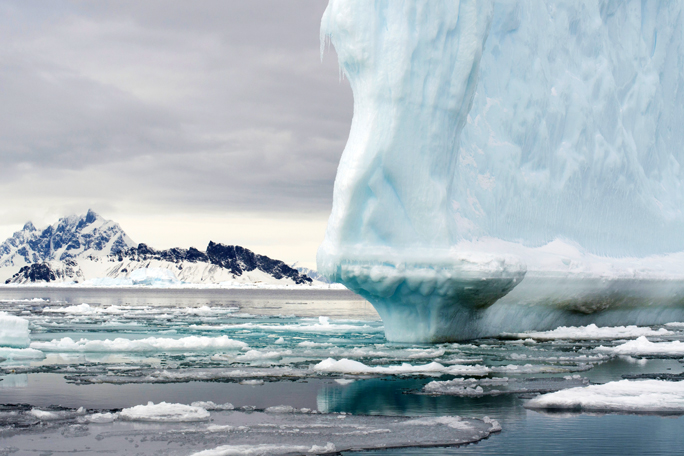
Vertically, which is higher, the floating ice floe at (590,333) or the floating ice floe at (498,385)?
the floating ice floe at (590,333)

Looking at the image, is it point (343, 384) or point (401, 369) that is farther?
point (401, 369)

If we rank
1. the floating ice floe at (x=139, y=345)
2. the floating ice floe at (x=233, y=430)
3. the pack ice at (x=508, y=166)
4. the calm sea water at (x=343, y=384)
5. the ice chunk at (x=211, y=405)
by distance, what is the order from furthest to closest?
the pack ice at (x=508, y=166) → the floating ice floe at (x=139, y=345) → the ice chunk at (x=211, y=405) → the calm sea water at (x=343, y=384) → the floating ice floe at (x=233, y=430)

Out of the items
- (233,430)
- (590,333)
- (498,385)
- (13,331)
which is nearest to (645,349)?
(590,333)

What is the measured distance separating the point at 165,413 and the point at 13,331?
28.2 feet

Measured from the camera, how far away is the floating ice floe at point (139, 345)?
14.3 meters

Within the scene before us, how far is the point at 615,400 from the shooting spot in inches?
332

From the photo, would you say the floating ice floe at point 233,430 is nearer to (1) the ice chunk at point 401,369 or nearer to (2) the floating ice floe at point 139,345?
(1) the ice chunk at point 401,369

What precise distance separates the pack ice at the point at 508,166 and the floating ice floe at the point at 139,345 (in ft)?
8.49

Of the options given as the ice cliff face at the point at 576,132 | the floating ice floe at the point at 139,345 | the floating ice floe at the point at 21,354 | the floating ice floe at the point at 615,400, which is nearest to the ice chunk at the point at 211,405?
the floating ice floe at the point at 615,400

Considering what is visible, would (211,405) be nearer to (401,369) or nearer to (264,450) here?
(264,450)

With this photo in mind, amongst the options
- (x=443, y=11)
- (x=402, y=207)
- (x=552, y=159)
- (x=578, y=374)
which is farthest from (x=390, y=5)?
(x=578, y=374)

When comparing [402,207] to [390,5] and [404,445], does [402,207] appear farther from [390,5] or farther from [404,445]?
[404,445]

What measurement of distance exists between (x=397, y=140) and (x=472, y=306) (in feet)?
12.9

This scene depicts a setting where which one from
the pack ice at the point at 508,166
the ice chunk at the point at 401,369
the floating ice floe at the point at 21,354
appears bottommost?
the ice chunk at the point at 401,369
